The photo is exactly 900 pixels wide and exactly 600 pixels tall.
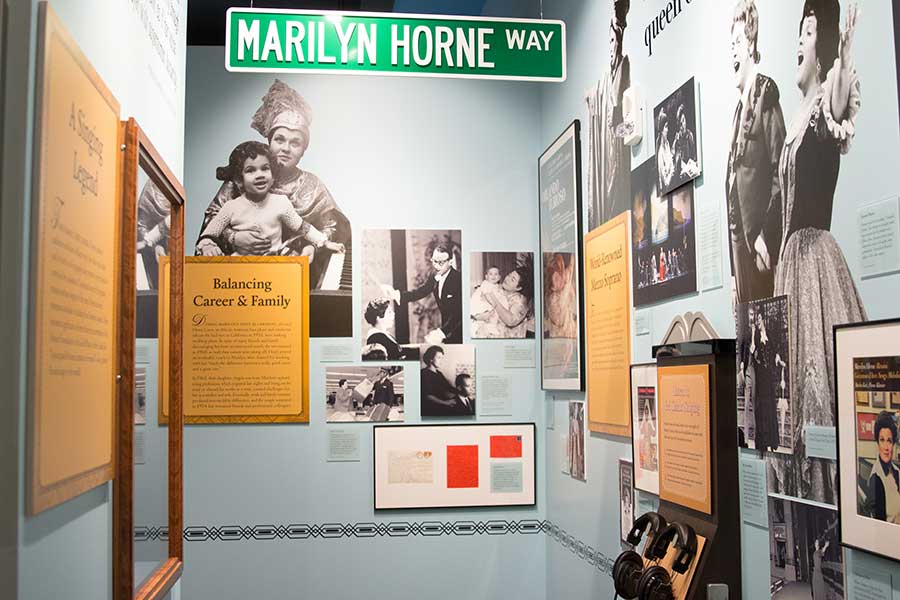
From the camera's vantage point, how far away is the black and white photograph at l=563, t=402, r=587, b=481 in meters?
4.56

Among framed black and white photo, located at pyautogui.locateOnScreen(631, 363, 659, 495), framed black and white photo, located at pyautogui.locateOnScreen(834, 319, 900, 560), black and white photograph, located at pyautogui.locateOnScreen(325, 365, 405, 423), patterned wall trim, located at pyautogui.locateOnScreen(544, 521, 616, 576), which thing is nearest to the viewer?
framed black and white photo, located at pyautogui.locateOnScreen(834, 319, 900, 560)

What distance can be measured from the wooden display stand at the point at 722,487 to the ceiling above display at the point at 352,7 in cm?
313

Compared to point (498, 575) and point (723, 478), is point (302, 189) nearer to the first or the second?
point (498, 575)

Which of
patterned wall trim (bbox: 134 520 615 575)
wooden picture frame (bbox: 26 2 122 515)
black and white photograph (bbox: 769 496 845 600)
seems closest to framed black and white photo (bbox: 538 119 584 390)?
patterned wall trim (bbox: 134 520 615 575)

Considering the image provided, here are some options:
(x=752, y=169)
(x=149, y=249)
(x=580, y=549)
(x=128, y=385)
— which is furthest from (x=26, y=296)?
(x=580, y=549)

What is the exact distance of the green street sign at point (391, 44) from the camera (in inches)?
126

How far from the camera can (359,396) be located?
531 centimetres

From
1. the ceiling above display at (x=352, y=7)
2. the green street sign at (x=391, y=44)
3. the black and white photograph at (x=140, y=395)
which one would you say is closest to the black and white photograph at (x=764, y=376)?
the green street sign at (x=391, y=44)

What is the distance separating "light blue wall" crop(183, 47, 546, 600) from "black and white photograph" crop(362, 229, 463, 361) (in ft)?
0.24

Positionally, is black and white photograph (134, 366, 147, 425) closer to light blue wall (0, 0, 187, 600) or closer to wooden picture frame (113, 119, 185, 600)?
wooden picture frame (113, 119, 185, 600)

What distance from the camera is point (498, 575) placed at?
536 cm

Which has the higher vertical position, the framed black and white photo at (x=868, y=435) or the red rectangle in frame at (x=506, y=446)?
the framed black and white photo at (x=868, y=435)

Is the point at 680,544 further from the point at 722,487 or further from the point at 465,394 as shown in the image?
the point at 465,394

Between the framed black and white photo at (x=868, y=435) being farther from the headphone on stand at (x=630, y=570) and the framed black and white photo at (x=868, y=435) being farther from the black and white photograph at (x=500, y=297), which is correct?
the black and white photograph at (x=500, y=297)
